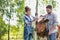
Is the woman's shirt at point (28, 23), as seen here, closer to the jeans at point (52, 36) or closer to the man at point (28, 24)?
the man at point (28, 24)

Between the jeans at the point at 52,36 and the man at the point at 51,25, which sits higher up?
the man at the point at 51,25

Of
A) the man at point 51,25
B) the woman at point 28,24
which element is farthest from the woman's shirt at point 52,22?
the woman at point 28,24

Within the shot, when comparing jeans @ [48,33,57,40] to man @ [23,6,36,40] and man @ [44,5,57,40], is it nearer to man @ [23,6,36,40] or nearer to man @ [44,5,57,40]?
man @ [44,5,57,40]

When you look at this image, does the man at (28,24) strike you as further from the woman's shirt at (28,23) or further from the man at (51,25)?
the man at (51,25)

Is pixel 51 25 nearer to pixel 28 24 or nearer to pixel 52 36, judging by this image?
pixel 52 36

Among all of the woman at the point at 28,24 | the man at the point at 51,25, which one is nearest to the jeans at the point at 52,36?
the man at the point at 51,25

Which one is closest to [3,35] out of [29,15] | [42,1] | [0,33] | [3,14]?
[0,33]

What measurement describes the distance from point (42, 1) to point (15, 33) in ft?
1.29

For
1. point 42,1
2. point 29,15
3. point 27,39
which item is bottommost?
point 27,39

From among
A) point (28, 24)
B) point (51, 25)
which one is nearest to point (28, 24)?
point (28, 24)

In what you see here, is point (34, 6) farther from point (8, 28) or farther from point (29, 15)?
point (8, 28)

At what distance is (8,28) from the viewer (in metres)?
1.34

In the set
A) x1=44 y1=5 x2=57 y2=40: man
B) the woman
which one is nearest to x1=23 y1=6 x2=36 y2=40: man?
the woman

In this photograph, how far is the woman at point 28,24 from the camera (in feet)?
4.35
